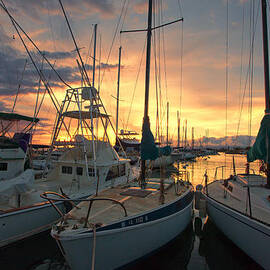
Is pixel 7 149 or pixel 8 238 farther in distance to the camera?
pixel 7 149

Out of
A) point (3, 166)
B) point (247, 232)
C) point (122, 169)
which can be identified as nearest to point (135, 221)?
point (247, 232)

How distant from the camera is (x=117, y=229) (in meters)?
5.85

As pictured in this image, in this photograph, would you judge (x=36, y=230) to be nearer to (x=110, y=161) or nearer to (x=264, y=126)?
(x=110, y=161)

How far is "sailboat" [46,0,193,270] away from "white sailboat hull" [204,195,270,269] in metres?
1.81

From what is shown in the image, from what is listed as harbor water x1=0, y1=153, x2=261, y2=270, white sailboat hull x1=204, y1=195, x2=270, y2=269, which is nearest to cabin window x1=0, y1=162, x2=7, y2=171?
harbor water x1=0, y1=153, x2=261, y2=270

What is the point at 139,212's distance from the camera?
6.79 m

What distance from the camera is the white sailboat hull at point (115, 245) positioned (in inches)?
211

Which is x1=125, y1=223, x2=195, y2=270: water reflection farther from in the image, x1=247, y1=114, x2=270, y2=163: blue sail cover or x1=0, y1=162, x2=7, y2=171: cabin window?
x1=0, y1=162, x2=7, y2=171: cabin window

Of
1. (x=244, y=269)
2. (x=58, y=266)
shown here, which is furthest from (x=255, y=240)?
(x=58, y=266)

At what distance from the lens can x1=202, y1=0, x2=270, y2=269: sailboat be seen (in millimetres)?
6613

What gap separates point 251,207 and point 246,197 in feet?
3.12

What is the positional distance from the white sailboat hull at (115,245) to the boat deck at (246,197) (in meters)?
3.33

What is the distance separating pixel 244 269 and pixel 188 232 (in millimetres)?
3498

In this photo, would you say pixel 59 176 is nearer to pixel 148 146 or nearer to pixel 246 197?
pixel 148 146
